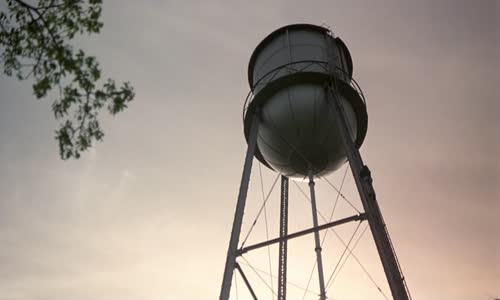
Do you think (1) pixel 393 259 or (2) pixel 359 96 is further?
(2) pixel 359 96

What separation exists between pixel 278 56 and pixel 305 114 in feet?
8.08

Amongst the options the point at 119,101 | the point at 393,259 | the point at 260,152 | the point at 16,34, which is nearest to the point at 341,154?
the point at 260,152

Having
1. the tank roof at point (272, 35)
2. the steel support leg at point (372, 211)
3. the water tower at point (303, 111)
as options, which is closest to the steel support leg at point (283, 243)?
the water tower at point (303, 111)

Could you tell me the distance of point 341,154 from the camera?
38.5 feet

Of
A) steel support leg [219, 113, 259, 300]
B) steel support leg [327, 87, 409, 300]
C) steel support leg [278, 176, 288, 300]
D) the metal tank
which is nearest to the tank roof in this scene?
the metal tank

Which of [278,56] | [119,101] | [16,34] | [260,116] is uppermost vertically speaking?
[278,56]

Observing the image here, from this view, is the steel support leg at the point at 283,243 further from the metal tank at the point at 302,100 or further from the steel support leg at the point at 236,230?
the steel support leg at the point at 236,230

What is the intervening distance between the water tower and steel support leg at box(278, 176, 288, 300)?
3cm

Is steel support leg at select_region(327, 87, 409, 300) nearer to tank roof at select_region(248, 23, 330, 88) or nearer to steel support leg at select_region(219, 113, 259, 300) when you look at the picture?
steel support leg at select_region(219, 113, 259, 300)

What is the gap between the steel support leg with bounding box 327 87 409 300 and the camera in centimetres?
752

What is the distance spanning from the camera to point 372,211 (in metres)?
8.43

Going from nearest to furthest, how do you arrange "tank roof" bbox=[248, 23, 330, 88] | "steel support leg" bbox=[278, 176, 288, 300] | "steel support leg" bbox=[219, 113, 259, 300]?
1. "steel support leg" bbox=[219, 113, 259, 300]
2. "steel support leg" bbox=[278, 176, 288, 300]
3. "tank roof" bbox=[248, 23, 330, 88]

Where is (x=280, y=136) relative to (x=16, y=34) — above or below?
above

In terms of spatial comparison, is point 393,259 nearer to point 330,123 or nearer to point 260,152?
point 330,123
